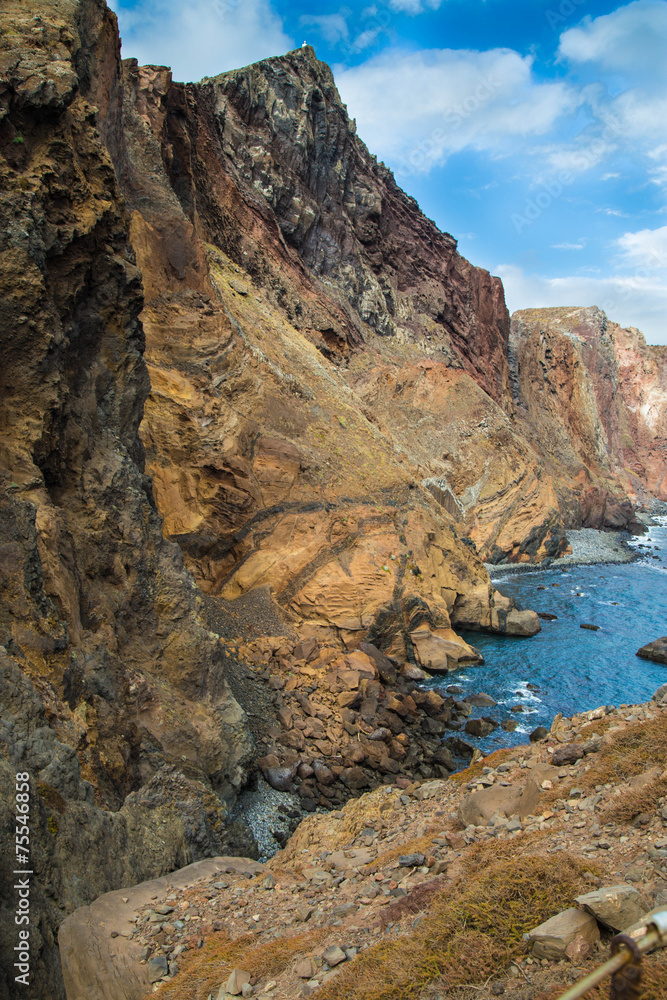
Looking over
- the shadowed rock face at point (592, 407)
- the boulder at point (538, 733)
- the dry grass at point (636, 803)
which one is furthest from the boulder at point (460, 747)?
the shadowed rock face at point (592, 407)

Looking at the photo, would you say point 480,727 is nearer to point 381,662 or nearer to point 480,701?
point 480,701

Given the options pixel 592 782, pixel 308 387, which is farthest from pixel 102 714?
pixel 308 387

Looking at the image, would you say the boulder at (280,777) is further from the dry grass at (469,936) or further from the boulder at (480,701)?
the dry grass at (469,936)

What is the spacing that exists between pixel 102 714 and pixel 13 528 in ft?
10.7

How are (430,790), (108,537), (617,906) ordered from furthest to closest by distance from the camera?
(430,790), (108,537), (617,906)

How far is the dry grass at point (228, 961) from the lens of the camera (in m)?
5.71

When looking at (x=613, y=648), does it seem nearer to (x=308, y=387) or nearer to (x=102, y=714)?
(x=308, y=387)

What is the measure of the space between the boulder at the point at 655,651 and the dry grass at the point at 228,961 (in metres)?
22.3

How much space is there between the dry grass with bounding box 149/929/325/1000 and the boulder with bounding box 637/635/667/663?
22295mm

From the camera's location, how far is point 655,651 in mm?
23797

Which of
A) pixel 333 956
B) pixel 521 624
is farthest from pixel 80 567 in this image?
pixel 521 624

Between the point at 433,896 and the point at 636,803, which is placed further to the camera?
the point at 636,803

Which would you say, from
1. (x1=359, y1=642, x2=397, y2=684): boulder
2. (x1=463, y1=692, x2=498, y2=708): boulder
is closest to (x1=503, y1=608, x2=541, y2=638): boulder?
(x1=463, y1=692, x2=498, y2=708): boulder

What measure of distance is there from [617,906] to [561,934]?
0.47 metres
